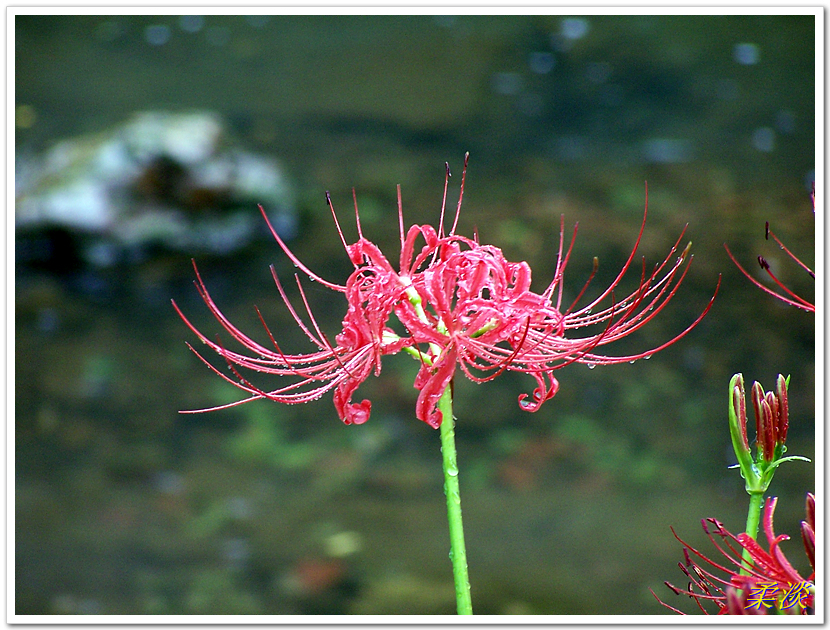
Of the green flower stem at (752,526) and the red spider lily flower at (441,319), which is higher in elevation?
the red spider lily flower at (441,319)

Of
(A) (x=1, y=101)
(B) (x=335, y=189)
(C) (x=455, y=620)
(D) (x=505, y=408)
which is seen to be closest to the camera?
(C) (x=455, y=620)

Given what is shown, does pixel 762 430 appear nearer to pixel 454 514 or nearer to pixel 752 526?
pixel 752 526

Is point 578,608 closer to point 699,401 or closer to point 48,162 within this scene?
point 699,401

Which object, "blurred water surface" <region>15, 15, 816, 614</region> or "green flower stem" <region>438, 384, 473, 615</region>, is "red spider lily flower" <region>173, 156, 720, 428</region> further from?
"blurred water surface" <region>15, 15, 816, 614</region>

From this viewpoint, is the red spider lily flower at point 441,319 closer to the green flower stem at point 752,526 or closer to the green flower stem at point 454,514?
the green flower stem at point 454,514

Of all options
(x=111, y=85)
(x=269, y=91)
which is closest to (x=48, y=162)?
(x=111, y=85)

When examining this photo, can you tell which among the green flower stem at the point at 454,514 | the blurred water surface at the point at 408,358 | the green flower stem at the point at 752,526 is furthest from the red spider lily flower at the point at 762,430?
the blurred water surface at the point at 408,358

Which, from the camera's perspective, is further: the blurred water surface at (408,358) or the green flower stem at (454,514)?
the blurred water surface at (408,358)
